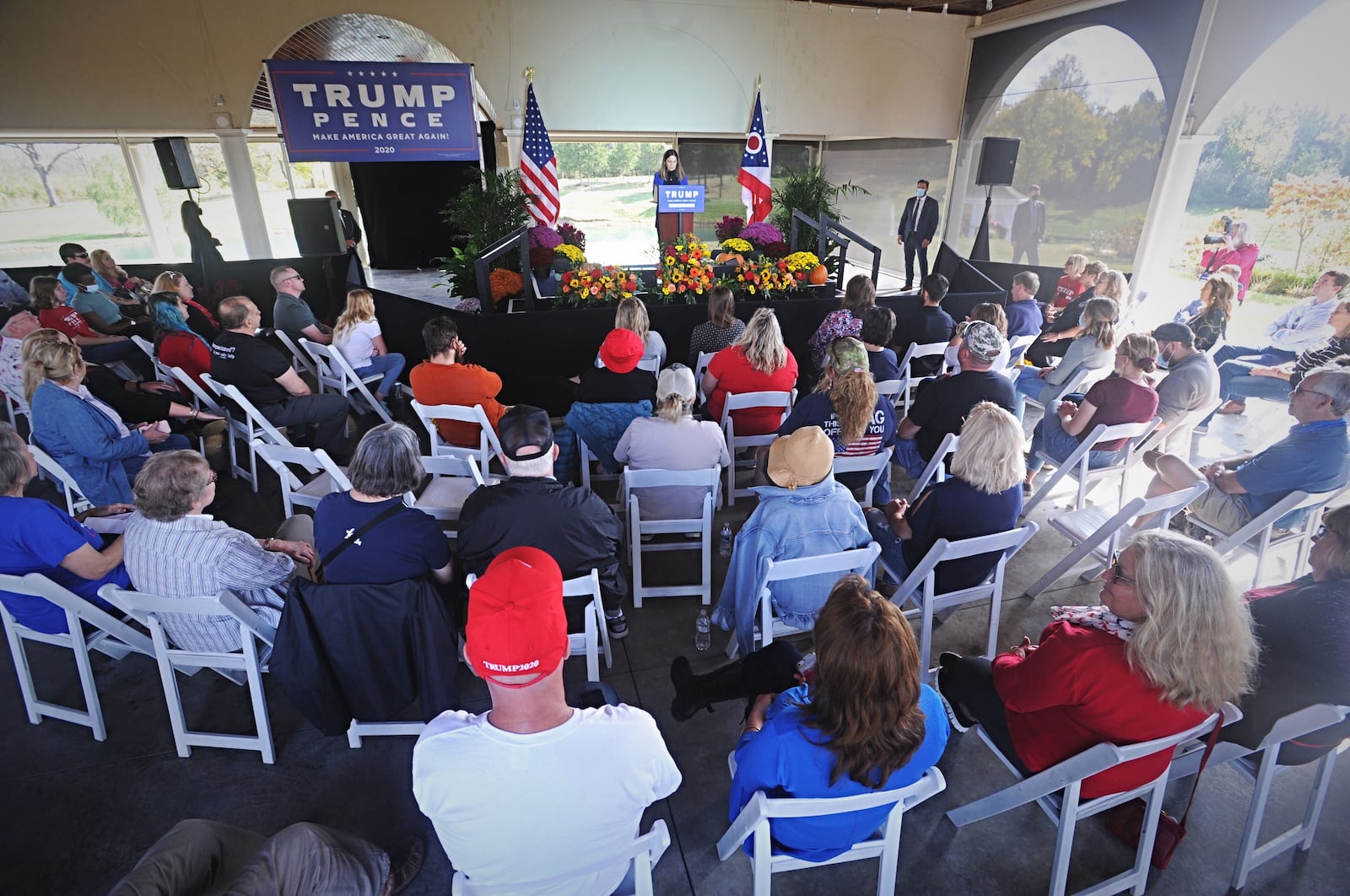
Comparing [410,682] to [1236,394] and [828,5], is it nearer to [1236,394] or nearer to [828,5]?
[1236,394]

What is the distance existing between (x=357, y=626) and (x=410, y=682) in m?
0.34

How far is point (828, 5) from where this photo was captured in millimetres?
10078

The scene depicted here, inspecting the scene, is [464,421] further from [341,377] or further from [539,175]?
[539,175]

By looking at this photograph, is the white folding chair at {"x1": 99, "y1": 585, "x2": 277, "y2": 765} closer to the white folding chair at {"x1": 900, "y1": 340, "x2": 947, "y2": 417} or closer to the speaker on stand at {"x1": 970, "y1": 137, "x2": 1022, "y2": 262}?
the white folding chair at {"x1": 900, "y1": 340, "x2": 947, "y2": 417}

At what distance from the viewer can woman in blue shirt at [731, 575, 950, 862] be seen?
1.53m

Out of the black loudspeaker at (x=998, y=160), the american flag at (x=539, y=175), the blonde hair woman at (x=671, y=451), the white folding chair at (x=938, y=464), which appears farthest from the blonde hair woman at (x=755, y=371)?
the black loudspeaker at (x=998, y=160)

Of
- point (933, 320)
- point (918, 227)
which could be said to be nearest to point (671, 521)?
point (933, 320)

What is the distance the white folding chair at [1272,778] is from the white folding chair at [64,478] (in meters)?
4.82

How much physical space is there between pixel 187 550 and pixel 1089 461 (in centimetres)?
454

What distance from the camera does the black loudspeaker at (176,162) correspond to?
837cm

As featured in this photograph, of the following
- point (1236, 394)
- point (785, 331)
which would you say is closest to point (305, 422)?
point (785, 331)

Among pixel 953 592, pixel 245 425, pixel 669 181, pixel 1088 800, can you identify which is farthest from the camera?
pixel 669 181

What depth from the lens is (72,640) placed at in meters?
2.54

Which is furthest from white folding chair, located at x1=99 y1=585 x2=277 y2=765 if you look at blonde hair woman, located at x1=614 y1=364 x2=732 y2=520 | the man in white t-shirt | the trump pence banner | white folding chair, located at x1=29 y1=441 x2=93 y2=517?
the trump pence banner
